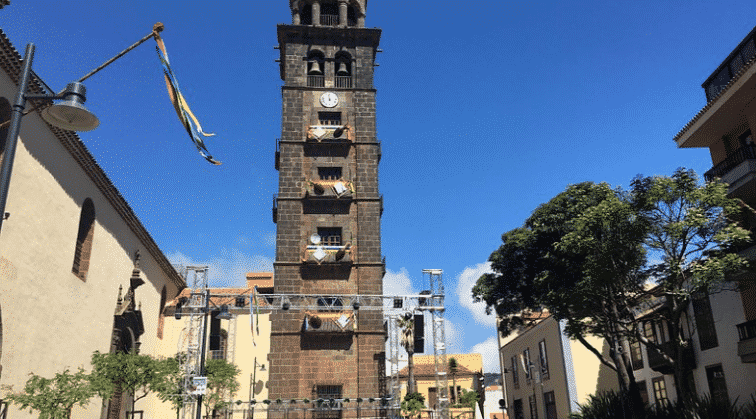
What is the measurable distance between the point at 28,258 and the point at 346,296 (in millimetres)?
15550

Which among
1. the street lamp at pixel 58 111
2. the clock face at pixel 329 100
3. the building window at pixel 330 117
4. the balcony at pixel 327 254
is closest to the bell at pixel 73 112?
the street lamp at pixel 58 111

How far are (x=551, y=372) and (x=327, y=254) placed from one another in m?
16.2

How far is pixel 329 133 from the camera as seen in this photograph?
113 feet

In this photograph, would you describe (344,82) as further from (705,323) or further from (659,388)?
(659,388)

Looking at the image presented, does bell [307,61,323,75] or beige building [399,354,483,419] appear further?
beige building [399,354,483,419]

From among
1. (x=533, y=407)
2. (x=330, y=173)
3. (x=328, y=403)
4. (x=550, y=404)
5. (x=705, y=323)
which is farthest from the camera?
(x=533, y=407)

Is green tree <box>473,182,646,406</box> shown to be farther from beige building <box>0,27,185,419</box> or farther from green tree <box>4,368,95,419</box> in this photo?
beige building <box>0,27,185,419</box>

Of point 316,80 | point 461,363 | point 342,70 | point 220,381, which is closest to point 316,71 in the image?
point 316,80

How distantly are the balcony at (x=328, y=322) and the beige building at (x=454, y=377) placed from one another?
124 ft

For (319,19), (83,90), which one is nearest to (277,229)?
(319,19)

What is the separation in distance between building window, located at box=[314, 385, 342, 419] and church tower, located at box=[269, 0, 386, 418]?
2.0 inches

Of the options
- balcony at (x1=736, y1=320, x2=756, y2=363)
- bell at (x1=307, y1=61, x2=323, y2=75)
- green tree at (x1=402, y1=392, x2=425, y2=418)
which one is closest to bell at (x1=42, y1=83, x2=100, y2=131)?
balcony at (x1=736, y1=320, x2=756, y2=363)

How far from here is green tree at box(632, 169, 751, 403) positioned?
17938mm

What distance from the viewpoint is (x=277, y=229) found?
32.5 meters
